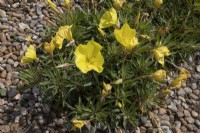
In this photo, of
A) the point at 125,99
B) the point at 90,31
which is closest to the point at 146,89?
the point at 125,99

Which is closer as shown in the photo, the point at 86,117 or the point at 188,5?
the point at 86,117

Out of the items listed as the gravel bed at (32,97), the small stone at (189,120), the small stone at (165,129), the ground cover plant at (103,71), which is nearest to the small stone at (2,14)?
the gravel bed at (32,97)

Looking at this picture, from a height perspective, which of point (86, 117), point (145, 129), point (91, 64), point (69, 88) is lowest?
point (145, 129)

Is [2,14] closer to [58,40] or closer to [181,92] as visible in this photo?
[58,40]

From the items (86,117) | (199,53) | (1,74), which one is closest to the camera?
(86,117)

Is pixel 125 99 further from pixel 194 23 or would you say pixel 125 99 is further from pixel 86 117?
pixel 194 23
